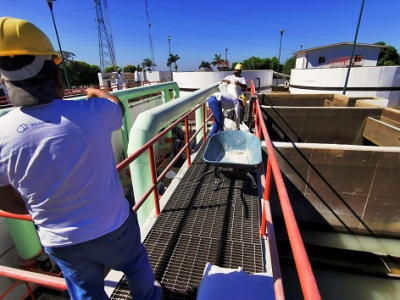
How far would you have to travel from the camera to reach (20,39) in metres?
0.93

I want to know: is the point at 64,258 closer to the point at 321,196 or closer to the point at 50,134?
the point at 50,134

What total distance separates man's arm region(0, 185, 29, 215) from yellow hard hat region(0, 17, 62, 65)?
67 cm

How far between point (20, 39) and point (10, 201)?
0.82 meters

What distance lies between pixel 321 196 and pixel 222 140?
3.57 meters

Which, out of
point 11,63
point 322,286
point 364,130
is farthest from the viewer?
point 364,130

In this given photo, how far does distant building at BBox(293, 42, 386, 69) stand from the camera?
2864 centimetres

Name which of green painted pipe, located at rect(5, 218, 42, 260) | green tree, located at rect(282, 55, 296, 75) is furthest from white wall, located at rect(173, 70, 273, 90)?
green tree, located at rect(282, 55, 296, 75)

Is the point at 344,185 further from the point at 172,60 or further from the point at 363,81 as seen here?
the point at 172,60

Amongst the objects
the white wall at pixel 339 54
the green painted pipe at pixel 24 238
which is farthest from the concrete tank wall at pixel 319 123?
the white wall at pixel 339 54

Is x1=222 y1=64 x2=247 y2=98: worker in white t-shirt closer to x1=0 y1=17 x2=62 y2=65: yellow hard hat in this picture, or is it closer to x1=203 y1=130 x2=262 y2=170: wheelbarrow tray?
x1=203 y1=130 x2=262 y2=170: wheelbarrow tray

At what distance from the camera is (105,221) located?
3.90 feet

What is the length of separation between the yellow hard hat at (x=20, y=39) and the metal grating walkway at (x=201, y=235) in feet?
6.83

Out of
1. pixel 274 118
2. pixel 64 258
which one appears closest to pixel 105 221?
pixel 64 258

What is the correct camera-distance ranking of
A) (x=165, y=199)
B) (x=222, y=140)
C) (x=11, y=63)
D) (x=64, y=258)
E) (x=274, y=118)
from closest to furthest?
(x=11, y=63)
(x=64, y=258)
(x=165, y=199)
(x=222, y=140)
(x=274, y=118)
